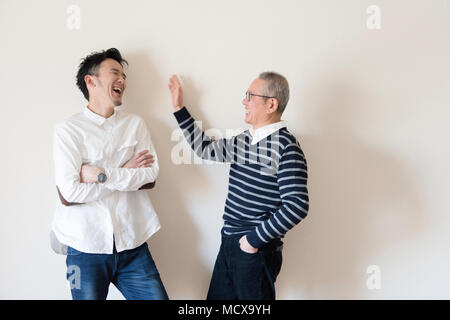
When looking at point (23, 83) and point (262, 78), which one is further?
point (23, 83)

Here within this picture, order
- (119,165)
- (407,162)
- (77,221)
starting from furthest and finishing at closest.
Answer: (407,162) < (119,165) < (77,221)

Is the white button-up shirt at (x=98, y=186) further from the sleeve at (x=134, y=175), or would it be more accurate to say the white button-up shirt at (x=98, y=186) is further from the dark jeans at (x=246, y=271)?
the dark jeans at (x=246, y=271)

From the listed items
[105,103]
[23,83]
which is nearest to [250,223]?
[105,103]

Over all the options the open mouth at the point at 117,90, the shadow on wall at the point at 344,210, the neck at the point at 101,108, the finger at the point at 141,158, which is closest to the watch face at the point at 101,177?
the finger at the point at 141,158

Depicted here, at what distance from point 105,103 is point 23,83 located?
529mm

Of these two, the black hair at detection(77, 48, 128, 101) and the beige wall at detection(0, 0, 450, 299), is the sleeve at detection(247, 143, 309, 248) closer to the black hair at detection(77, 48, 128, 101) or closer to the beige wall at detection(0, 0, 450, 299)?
the beige wall at detection(0, 0, 450, 299)

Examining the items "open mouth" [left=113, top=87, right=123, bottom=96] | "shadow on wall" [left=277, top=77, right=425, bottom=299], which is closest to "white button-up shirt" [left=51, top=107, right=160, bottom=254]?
"open mouth" [left=113, top=87, right=123, bottom=96]

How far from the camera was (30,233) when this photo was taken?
197 cm

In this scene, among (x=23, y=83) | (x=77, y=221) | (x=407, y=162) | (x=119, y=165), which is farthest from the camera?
(x=407, y=162)

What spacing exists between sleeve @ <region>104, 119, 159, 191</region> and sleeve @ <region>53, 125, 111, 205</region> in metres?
0.06

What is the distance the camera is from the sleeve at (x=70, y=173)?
1.60 metres

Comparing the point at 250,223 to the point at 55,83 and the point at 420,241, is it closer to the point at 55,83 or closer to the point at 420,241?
the point at 420,241

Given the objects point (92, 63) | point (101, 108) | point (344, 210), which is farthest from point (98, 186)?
point (344, 210)

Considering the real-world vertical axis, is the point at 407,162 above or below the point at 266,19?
below
